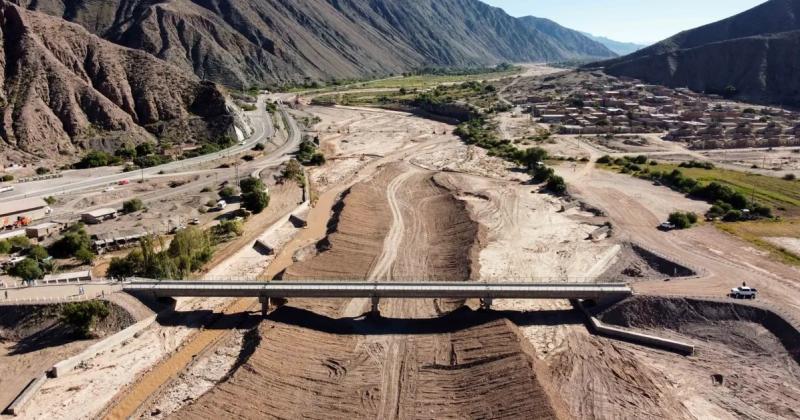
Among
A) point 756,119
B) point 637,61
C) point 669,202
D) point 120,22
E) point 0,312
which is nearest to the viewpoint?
point 0,312

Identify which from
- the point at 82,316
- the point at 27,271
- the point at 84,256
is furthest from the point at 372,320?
the point at 84,256

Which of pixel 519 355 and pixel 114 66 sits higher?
pixel 114 66

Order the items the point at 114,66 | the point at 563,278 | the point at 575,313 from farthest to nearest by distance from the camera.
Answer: the point at 114,66 → the point at 563,278 → the point at 575,313

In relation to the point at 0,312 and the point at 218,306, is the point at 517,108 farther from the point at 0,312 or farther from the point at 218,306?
the point at 0,312

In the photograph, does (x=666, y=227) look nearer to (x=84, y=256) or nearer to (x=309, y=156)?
(x=84, y=256)

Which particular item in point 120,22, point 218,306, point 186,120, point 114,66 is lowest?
point 218,306

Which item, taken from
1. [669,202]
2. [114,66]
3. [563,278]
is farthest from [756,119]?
[114,66]

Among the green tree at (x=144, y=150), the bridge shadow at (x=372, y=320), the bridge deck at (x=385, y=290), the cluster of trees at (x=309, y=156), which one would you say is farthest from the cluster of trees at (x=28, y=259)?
the cluster of trees at (x=309, y=156)

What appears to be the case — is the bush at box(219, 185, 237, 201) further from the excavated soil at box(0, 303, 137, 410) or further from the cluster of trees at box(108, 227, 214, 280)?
the excavated soil at box(0, 303, 137, 410)
